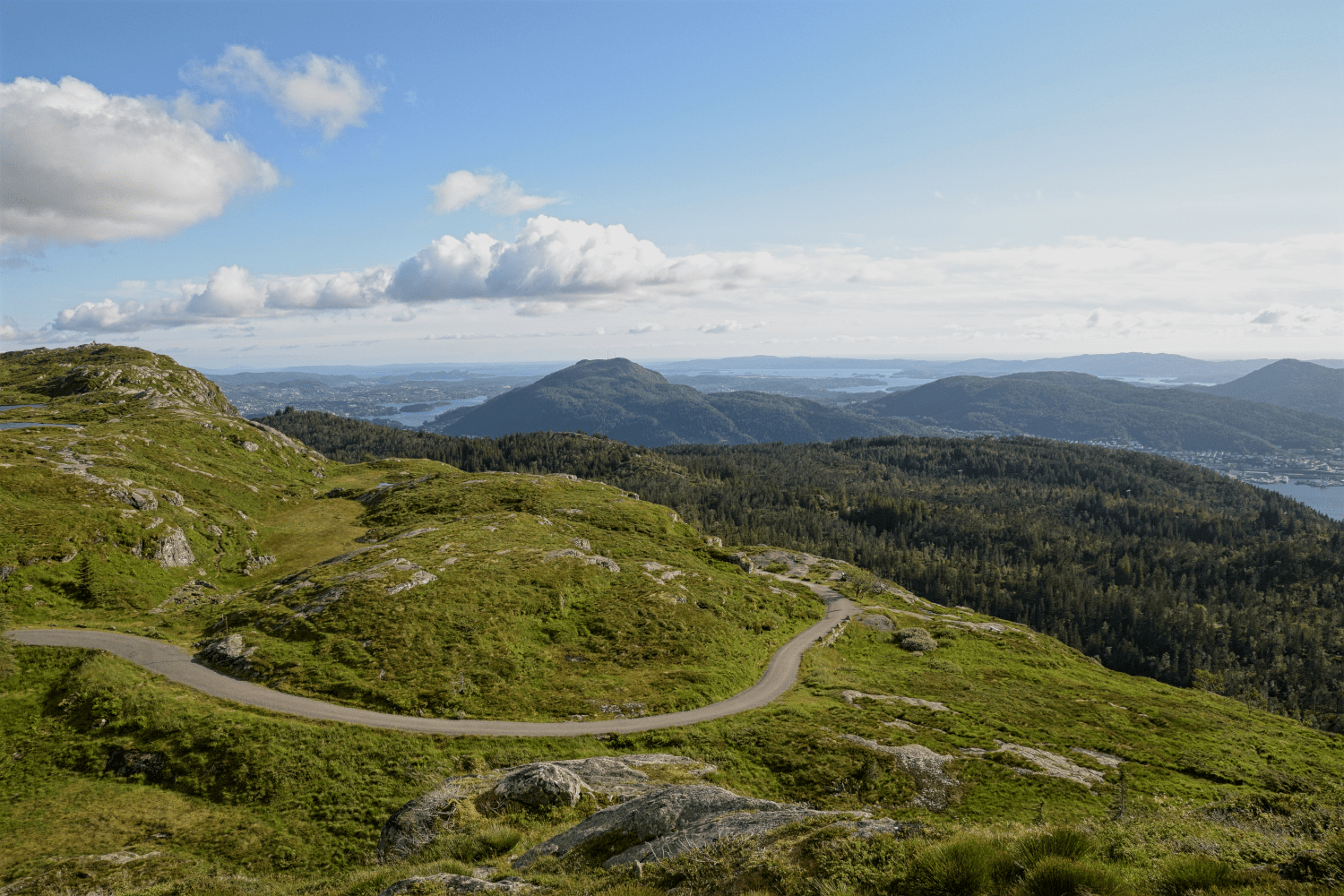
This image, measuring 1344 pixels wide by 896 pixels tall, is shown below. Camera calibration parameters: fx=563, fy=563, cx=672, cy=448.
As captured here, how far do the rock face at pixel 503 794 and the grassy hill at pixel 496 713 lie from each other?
35.5 inches

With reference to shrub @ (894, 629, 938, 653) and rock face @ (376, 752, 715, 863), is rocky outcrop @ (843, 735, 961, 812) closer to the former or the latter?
rock face @ (376, 752, 715, 863)

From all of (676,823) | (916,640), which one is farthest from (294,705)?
(916,640)

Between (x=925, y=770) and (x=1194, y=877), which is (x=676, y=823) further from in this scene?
(x=925, y=770)

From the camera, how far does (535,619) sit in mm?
69375

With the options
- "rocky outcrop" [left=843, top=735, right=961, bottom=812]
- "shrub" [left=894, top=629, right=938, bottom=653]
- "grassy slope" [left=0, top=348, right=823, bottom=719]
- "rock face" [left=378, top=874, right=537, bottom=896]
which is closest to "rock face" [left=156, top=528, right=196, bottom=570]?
"grassy slope" [left=0, top=348, right=823, bottom=719]

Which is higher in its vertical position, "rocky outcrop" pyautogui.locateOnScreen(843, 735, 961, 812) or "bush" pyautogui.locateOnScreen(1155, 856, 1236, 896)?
"bush" pyautogui.locateOnScreen(1155, 856, 1236, 896)

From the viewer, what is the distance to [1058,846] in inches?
488

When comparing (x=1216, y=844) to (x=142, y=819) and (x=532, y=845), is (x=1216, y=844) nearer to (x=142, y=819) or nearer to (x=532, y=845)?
(x=532, y=845)

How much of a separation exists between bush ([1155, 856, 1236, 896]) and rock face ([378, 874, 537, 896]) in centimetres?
1490

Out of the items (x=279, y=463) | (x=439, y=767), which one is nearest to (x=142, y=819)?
(x=439, y=767)

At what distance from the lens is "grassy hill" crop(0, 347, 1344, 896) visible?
1566 centimetres

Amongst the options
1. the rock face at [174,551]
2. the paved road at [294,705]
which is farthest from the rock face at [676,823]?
the rock face at [174,551]

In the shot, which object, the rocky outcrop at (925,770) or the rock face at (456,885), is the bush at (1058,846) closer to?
the rock face at (456,885)

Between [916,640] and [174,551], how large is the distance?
4320 inches
